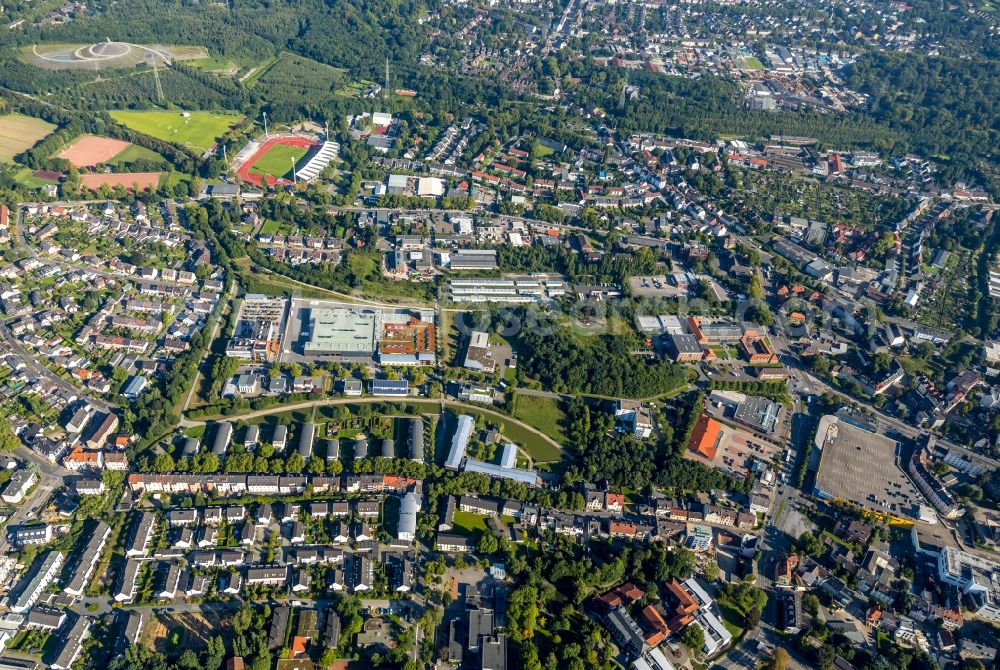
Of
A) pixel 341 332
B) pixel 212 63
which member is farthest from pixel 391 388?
pixel 212 63

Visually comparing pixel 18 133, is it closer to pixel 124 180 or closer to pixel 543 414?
pixel 124 180

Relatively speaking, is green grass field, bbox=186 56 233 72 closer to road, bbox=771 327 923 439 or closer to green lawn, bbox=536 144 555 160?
green lawn, bbox=536 144 555 160

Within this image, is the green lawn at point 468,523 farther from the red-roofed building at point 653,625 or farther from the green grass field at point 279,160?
the green grass field at point 279,160

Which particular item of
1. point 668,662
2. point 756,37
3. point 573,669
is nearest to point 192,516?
point 573,669

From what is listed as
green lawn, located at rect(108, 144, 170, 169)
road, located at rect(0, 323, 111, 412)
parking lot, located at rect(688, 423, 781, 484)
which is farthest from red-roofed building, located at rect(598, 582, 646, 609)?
green lawn, located at rect(108, 144, 170, 169)

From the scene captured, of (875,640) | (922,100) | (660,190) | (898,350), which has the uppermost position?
(922,100)

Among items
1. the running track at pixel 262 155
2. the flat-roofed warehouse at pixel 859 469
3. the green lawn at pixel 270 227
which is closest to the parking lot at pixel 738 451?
the flat-roofed warehouse at pixel 859 469

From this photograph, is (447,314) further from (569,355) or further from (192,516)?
(192,516)

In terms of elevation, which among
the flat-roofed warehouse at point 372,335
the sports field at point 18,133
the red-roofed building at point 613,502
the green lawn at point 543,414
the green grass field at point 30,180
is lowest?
the red-roofed building at point 613,502
